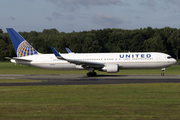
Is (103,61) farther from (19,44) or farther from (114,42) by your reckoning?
(114,42)

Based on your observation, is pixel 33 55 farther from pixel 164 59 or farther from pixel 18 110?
pixel 18 110

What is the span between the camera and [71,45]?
12688cm

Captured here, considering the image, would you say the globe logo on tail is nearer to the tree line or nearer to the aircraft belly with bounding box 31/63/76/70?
the aircraft belly with bounding box 31/63/76/70

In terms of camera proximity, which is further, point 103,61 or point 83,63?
point 103,61

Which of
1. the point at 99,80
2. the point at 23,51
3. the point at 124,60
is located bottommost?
the point at 99,80

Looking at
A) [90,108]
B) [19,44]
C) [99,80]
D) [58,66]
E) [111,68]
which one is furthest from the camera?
[19,44]

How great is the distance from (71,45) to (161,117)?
384 feet

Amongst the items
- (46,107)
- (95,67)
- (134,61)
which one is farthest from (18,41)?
(46,107)

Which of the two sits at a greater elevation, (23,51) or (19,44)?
(19,44)

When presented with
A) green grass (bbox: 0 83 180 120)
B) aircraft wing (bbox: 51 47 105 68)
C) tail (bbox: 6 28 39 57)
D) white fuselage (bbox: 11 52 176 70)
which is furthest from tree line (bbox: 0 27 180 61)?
green grass (bbox: 0 83 180 120)

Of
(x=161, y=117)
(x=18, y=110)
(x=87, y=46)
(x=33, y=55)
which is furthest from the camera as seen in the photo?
(x=87, y=46)

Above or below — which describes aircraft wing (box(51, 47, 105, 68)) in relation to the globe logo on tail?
below

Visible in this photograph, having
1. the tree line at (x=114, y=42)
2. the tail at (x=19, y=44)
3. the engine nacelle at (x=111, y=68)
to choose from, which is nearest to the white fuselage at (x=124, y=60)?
the engine nacelle at (x=111, y=68)

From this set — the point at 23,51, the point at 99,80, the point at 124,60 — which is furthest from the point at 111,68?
the point at 23,51
